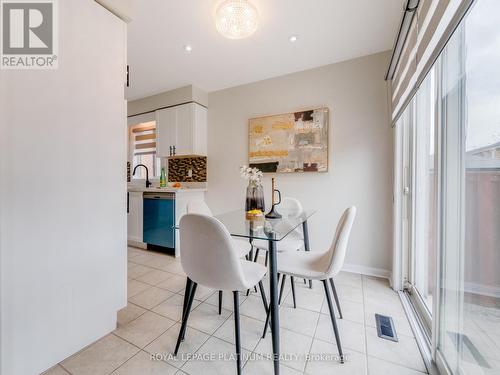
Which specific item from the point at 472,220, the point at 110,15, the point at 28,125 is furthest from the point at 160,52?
the point at 472,220

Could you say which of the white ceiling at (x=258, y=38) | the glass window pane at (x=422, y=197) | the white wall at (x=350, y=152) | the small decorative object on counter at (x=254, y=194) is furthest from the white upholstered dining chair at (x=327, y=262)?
the white ceiling at (x=258, y=38)

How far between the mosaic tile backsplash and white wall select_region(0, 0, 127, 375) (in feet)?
6.36

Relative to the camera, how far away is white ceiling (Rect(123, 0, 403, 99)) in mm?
1743

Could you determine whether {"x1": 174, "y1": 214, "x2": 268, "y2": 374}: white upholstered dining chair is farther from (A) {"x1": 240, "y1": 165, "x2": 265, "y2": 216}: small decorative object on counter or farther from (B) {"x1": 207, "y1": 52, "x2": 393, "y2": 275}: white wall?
(B) {"x1": 207, "y1": 52, "x2": 393, "y2": 275}: white wall

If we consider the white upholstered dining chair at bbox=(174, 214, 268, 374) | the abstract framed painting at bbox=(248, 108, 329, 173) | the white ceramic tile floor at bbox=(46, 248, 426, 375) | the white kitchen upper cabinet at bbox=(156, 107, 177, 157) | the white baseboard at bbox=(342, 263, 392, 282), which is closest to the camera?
the white upholstered dining chair at bbox=(174, 214, 268, 374)

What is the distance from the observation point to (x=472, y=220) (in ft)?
3.19

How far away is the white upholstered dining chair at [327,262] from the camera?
1240 mm

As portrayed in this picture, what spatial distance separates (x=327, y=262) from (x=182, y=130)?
9.45ft

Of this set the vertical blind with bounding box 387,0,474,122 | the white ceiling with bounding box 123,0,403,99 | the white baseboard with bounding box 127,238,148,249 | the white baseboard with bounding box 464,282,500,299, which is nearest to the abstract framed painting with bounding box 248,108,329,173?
the white ceiling with bounding box 123,0,403,99

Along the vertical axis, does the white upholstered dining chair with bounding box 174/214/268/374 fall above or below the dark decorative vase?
below

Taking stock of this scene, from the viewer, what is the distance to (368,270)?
7.83ft

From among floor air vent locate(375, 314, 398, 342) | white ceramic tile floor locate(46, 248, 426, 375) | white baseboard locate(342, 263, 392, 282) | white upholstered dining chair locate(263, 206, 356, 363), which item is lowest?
white ceramic tile floor locate(46, 248, 426, 375)

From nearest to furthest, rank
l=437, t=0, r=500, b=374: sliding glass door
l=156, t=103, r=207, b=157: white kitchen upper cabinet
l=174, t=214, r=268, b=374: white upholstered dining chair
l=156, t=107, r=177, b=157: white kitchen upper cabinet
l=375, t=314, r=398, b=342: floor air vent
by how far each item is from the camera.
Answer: l=437, t=0, r=500, b=374: sliding glass door
l=174, t=214, r=268, b=374: white upholstered dining chair
l=375, t=314, r=398, b=342: floor air vent
l=156, t=103, r=207, b=157: white kitchen upper cabinet
l=156, t=107, r=177, b=157: white kitchen upper cabinet

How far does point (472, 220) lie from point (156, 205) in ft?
10.6
